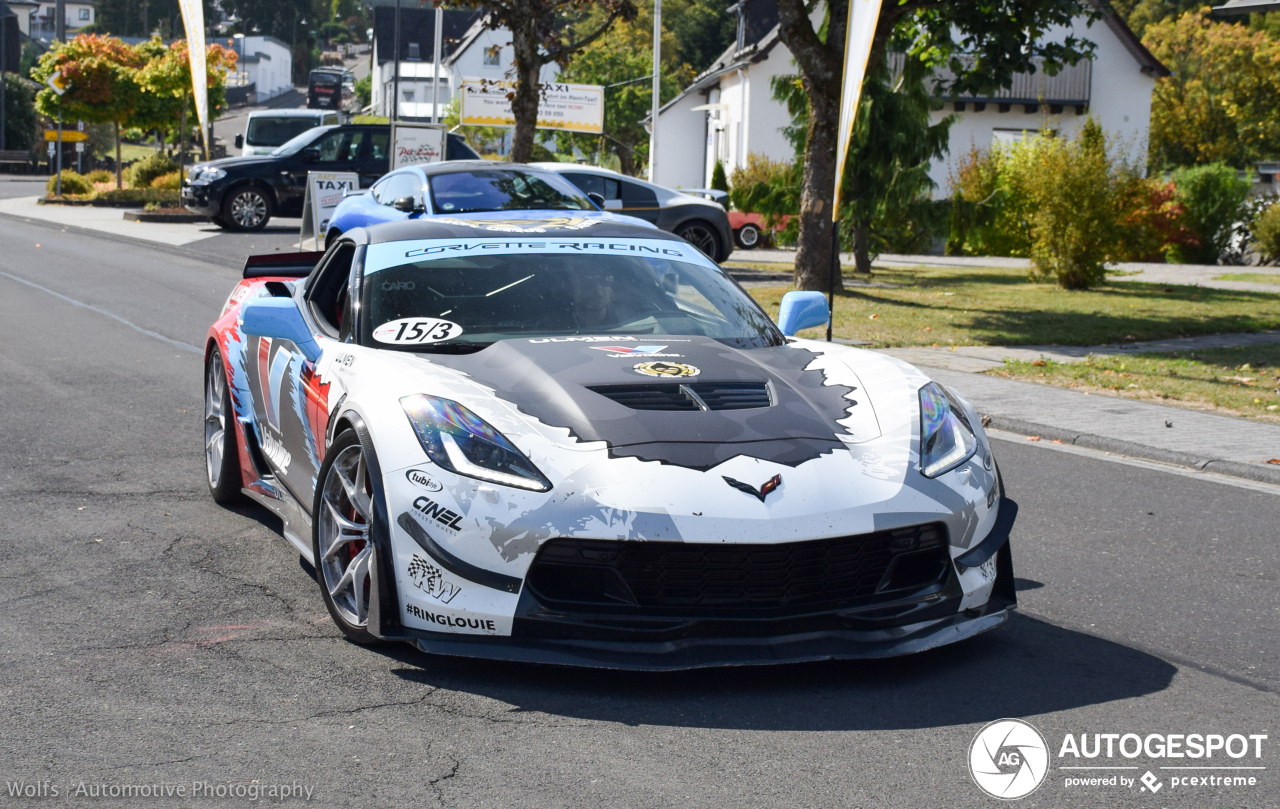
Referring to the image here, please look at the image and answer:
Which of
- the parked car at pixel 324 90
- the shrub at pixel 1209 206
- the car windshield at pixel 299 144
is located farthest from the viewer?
the parked car at pixel 324 90

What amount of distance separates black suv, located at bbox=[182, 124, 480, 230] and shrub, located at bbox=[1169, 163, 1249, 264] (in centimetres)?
1610

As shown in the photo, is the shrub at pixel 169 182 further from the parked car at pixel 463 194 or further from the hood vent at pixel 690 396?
the hood vent at pixel 690 396

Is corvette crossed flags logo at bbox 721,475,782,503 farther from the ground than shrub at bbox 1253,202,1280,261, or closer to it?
closer to it

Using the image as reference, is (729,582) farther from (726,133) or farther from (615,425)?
(726,133)

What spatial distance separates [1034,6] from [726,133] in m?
29.7

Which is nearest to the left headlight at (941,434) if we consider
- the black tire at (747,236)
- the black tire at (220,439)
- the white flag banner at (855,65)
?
the black tire at (220,439)

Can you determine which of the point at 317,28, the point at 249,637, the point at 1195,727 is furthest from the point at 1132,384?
the point at 317,28

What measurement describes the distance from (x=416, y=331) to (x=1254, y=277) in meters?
23.2

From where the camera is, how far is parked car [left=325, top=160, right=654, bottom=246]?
14.1m

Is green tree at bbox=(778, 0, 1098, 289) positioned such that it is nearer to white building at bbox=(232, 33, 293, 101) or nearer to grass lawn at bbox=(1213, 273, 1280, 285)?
grass lawn at bbox=(1213, 273, 1280, 285)

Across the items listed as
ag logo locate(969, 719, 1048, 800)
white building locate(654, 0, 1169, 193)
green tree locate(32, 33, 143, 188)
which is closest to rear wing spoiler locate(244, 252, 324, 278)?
ag logo locate(969, 719, 1048, 800)

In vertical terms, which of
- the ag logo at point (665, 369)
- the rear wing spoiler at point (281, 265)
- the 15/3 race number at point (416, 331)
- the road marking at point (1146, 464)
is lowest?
the road marking at point (1146, 464)

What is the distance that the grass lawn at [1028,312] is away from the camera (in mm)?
14680

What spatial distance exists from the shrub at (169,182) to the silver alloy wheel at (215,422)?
27.9 meters
